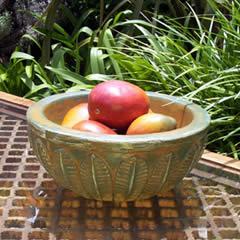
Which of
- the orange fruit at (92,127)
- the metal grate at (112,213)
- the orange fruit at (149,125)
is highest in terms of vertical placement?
the orange fruit at (92,127)

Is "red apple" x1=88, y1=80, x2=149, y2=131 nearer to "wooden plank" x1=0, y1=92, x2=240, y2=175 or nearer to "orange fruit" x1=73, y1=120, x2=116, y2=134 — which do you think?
"orange fruit" x1=73, y1=120, x2=116, y2=134

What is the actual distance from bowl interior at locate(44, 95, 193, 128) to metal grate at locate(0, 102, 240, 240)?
0.48ft

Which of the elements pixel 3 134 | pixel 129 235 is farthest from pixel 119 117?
pixel 3 134

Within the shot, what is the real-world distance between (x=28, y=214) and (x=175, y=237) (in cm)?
28

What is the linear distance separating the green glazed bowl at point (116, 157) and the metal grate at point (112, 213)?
0.05 metres

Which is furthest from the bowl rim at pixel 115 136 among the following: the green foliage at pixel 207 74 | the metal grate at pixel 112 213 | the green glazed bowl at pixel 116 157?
the green foliage at pixel 207 74

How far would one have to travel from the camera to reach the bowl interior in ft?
3.67

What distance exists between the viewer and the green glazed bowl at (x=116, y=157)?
948mm

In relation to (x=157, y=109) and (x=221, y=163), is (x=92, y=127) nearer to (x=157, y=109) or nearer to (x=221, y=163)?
(x=157, y=109)

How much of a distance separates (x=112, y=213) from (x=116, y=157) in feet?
0.50

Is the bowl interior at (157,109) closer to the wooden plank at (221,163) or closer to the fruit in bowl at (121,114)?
the fruit in bowl at (121,114)

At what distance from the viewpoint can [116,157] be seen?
0.95m

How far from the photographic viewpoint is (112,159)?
37.5 inches

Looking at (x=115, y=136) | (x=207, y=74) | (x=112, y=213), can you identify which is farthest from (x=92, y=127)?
(x=207, y=74)
